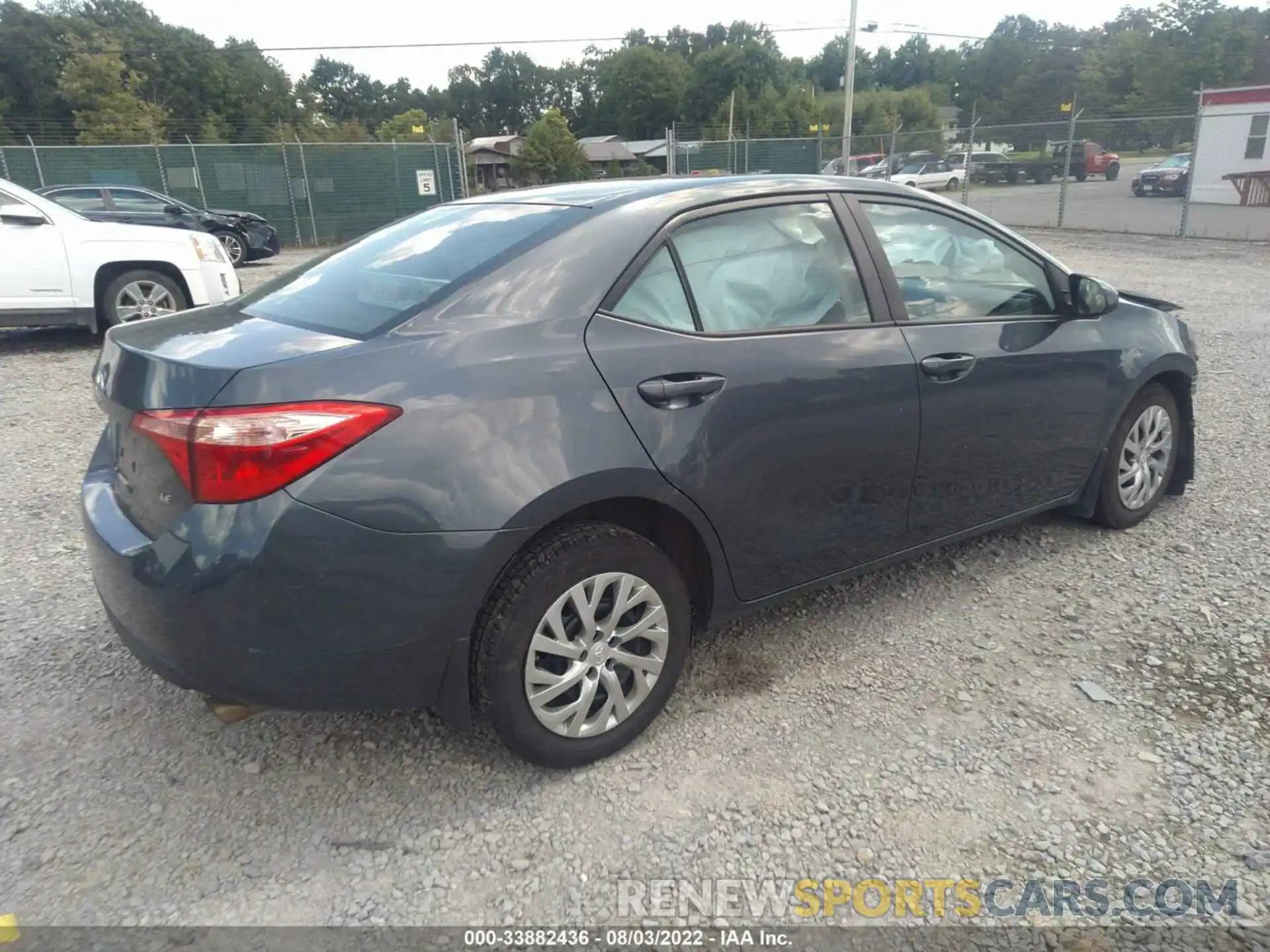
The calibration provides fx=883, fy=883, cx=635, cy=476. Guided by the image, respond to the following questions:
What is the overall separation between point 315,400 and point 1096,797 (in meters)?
2.30

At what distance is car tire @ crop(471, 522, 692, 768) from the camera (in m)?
2.29

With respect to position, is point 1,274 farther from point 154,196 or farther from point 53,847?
point 154,196

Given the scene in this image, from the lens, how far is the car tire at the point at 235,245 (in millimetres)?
16266

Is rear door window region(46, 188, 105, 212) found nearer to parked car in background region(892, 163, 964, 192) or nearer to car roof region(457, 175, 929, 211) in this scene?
car roof region(457, 175, 929, 211)

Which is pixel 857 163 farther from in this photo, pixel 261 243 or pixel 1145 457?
pixel 1145 457

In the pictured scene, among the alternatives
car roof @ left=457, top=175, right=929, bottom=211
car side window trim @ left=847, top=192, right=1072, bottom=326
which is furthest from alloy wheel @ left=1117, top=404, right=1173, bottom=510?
car roof @ left=457, top=175, right=929, bottom=211

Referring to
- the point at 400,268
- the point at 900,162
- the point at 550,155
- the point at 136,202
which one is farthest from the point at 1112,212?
the point at 550,155

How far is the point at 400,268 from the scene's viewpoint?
9.00ft

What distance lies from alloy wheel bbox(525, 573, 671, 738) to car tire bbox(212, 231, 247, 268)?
1619 cm

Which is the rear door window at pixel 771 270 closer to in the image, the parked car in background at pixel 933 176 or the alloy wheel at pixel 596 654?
the alloy wheel at pixel 596 654

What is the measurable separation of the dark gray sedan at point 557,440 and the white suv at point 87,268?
19.7ft

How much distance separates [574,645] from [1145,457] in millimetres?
3075

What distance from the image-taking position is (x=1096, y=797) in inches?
95.3

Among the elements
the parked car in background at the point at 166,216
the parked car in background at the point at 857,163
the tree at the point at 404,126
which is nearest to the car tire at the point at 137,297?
the parked car in background at the point at 166,216
